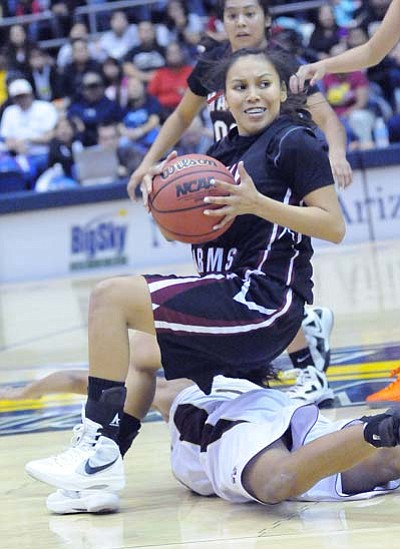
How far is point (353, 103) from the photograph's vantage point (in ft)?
44.9

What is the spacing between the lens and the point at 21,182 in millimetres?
13609

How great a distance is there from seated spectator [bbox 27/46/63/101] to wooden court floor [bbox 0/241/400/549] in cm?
722

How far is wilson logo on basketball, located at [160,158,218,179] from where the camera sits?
3.52 m

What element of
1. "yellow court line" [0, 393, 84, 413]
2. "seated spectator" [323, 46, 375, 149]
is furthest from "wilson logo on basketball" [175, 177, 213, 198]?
"seated spectator" [323, 46, 375, 149]

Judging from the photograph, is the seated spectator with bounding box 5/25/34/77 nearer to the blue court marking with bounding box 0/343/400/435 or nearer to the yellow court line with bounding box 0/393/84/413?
the blue court marking with bounding box 0/343/400/435

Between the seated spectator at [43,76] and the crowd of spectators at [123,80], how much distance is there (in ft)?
0.04

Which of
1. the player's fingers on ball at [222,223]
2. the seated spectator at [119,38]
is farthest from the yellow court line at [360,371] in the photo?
the seated spectator at [119,38]

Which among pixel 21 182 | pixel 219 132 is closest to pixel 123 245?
pixel 21 182

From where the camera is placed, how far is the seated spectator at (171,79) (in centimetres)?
1430

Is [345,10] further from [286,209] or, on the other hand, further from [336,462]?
[336,462]

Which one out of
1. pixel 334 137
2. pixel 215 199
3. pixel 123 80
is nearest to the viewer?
pixel 215 199

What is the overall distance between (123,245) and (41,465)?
941 centimetres

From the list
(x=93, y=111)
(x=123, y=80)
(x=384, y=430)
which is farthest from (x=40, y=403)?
(x=123, y=80)

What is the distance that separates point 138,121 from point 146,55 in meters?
1.63
